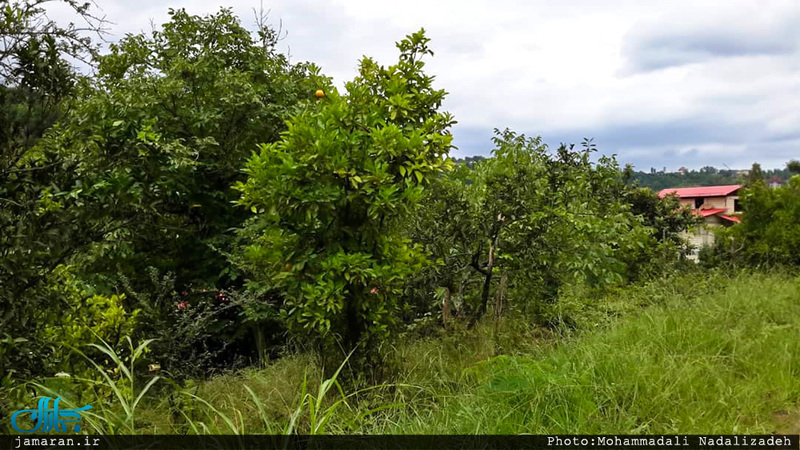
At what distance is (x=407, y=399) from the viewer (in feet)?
10.7

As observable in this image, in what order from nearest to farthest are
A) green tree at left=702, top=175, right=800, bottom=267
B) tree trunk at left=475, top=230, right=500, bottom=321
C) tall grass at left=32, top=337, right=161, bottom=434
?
tall grass at left=32, top=337, right=161, bottom=434 → tree trunk at left=475, top=230, right=500, bottom=321 → green tree at left=702, top=175, right=800, bottom=267

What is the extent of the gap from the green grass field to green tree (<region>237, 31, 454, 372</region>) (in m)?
0.44

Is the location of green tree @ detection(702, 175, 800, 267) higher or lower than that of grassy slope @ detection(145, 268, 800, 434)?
higher

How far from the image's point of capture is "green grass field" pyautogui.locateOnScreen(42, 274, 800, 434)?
270 centimetres

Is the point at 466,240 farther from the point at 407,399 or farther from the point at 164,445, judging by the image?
the point at 164,445

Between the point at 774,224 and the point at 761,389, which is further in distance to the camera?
the point at 774,224

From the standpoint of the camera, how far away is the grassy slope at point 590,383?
107 inches

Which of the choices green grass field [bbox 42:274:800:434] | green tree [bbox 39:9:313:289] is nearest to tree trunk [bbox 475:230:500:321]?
green grass field [bbox 42:274:800:434]

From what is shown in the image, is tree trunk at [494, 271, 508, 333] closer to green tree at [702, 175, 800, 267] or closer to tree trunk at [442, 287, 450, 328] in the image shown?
tree trunk at [442, 287, 450, 328]

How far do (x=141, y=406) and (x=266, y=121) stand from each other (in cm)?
352

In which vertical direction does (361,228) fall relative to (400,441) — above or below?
above

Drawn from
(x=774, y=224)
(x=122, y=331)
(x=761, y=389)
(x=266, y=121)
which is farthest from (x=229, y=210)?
(x=774, y=224)

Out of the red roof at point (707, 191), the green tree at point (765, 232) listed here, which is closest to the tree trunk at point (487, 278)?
the green tree at point (765, 232)

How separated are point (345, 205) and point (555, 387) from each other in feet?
5.35
